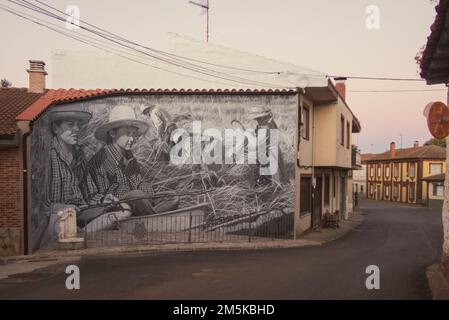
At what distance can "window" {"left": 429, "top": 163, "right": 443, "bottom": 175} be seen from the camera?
52844 millimetres

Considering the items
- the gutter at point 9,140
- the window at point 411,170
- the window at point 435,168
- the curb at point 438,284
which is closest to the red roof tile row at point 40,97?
the gutter at point 9,140

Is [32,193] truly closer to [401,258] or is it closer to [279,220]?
[279,220]

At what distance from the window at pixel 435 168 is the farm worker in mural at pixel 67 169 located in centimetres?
4776

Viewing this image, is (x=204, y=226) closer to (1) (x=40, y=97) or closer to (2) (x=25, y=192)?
(2) (x=25, y=192)

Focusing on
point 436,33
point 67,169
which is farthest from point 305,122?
point 436,33

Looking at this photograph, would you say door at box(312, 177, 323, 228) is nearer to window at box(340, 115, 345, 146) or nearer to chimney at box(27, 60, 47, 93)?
window at box(340, 115, 345, 146)

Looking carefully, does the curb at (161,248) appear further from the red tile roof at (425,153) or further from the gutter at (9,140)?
the red tile roof at (425,153)

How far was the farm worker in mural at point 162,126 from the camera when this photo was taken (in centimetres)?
1605

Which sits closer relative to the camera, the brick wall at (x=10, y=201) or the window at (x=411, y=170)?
the brick wall at (x=10, y=201)

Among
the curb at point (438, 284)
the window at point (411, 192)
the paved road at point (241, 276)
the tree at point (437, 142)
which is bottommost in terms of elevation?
the window at point (411, 192)

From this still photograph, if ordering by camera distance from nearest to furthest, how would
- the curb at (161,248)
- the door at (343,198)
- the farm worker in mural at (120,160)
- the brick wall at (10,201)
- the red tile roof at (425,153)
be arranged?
the curb at (161,248)
the brick wall at (10,201)
the farm worker in mural at (120,160)
the door at (343,198)
the red tile roof at (425,153)

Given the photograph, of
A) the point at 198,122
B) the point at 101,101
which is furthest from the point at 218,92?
the point at 101,101

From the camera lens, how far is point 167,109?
16.1 meters

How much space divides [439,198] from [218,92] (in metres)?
39.0
